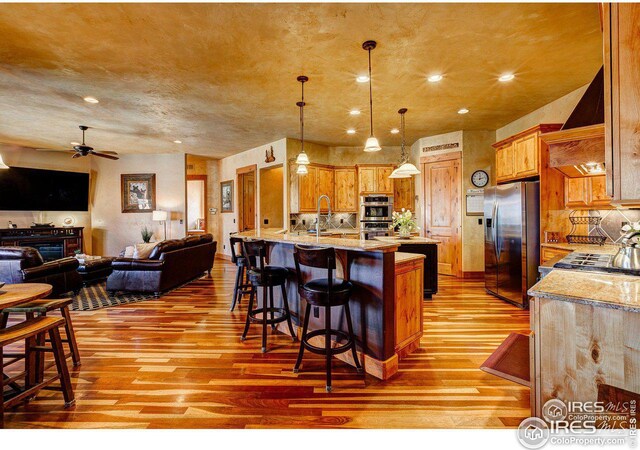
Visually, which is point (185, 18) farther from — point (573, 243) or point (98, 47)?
point (573, 243)

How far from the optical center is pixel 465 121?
17.8ft

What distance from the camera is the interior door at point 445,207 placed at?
6.04 meters

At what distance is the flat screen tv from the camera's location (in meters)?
6.79

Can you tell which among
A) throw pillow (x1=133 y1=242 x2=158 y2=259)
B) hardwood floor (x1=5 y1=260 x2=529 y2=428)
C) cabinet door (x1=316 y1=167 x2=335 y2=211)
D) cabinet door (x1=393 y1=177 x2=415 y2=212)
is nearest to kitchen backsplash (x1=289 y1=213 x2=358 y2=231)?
cabinet door (x1=316 y1=167 x2=335 y2=211)

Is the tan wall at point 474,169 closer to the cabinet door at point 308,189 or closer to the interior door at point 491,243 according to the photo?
the interior door at point 491,243

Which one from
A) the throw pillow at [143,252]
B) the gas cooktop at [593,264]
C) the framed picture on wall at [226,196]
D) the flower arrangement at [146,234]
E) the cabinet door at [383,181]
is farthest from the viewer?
the framed picture on wall at [226,196]

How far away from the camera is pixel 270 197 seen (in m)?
7.85

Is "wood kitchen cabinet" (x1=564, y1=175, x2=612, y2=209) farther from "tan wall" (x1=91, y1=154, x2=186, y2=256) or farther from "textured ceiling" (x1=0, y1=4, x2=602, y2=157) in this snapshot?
"tan wall" (x1=91, y1=154, x2=186, y2=256)

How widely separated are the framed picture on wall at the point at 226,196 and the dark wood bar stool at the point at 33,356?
646cm

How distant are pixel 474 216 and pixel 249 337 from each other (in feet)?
16.0

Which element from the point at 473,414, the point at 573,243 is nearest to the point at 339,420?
the point at 473,414

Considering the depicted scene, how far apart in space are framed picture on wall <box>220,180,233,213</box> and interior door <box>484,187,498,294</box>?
637 centimetres

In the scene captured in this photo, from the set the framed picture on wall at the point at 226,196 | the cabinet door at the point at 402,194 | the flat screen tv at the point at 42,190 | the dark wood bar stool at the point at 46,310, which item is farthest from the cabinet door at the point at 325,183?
the flat screen tv at the point at 42,190

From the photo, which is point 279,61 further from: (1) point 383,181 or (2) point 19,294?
(1) point 383,181
